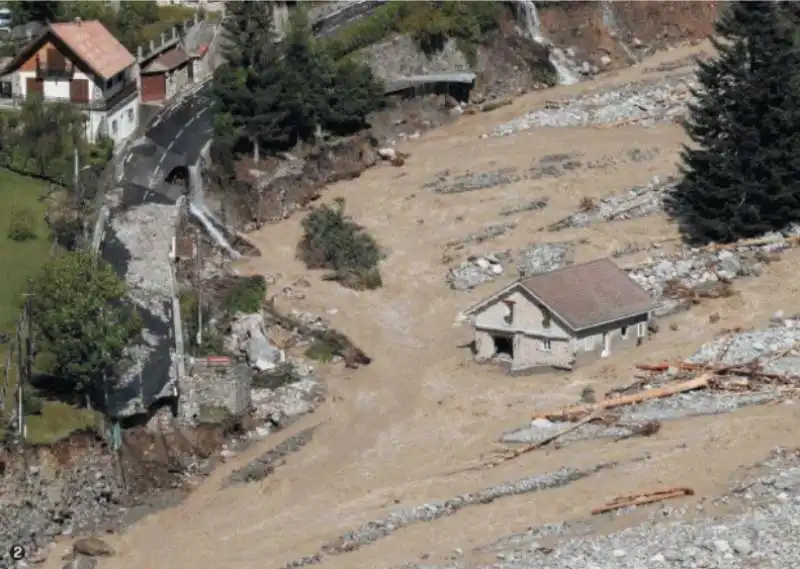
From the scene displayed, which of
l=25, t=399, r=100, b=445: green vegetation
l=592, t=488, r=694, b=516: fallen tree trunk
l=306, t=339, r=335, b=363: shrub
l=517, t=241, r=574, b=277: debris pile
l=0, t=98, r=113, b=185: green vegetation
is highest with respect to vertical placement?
l=0, t=98, r=113, b=185: green vegetation

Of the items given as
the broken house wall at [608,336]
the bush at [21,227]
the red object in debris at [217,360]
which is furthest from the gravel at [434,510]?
the bush at [21,227]

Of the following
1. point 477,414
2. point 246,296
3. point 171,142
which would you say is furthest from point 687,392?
point 171,142

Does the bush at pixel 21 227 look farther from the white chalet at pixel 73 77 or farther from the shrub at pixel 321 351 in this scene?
the shrub at pixel 321 351

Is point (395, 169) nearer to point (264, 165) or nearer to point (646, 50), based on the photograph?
point (264, 165)

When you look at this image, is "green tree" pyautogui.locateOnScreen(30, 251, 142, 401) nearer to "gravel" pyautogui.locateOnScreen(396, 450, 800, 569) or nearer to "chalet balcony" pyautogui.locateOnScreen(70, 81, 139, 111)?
"gravel" pyautogui.locateOnScreen(396, 450, 800, 569)

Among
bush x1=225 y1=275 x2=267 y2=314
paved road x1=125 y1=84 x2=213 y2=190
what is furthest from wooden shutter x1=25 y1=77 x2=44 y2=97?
bush x1=225 y1=275 x2=267 y2=314

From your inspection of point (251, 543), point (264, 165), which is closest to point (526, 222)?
point (264, 165)
